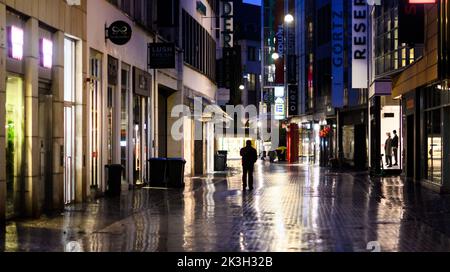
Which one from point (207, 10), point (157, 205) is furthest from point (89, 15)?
point (207, 10)

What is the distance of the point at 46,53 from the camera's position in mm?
16359

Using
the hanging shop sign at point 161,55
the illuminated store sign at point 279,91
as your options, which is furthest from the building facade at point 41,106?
the illuminated store sign at point 279,91

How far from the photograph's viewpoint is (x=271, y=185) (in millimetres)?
27625

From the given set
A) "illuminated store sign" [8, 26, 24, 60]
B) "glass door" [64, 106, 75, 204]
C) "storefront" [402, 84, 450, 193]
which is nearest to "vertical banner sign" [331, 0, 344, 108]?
"storefront" [402, 84, 450, 193]

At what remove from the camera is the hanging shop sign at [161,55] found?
86.5 feet

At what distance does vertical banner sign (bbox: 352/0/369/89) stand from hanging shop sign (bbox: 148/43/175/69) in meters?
11.6

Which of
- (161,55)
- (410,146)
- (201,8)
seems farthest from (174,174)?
(201,8)

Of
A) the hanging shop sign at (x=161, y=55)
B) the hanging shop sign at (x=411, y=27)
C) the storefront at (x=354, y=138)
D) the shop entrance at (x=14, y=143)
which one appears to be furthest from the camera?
the storefront at (x=354, y=138)

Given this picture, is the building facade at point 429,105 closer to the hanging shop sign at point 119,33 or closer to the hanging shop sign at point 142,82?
the hanging shop sign at point 119,33

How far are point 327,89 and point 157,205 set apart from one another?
3368 centimetres

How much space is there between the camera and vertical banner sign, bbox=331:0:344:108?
4434 centimetres

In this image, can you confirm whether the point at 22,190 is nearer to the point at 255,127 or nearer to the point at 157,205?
the point at 157,205

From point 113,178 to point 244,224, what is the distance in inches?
292

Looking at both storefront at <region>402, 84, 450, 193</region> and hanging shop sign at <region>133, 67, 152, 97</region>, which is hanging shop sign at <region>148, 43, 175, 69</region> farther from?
storefront at <region>402, 84, 450, 193</region>
